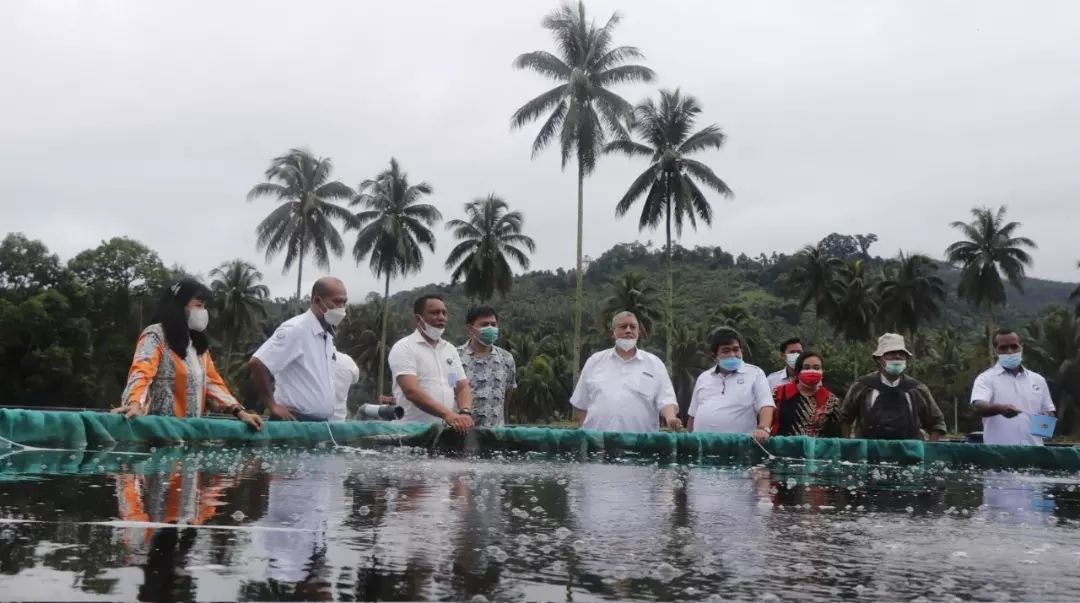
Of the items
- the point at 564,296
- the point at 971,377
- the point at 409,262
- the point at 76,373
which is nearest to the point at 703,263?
the point at 564,296

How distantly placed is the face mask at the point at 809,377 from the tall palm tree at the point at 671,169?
37.8m

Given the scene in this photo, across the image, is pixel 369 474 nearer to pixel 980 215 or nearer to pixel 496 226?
pixel 496 226

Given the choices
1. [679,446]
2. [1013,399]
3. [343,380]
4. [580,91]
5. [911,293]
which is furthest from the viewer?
[911,293]

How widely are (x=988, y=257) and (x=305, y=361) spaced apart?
60.5 m

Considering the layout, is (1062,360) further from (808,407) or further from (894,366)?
(894,366)

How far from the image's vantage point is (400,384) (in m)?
7.21

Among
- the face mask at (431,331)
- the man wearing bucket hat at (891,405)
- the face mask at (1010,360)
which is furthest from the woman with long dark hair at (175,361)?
the face mask at (1010,360)

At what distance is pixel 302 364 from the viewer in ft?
22.1

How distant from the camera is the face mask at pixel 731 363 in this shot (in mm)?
7715

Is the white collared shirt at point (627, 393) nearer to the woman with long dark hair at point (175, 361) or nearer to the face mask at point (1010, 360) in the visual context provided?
the woman with long dark hair at point (175, 361)

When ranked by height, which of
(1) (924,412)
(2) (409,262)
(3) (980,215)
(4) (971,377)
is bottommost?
(1) (924,412)

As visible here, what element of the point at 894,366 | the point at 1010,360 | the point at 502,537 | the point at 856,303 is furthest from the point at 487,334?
the point at 856,303

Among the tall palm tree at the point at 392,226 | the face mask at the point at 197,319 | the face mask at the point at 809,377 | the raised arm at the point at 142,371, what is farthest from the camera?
the tall palm tree at the point at 392,226

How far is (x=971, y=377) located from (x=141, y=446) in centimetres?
6277
